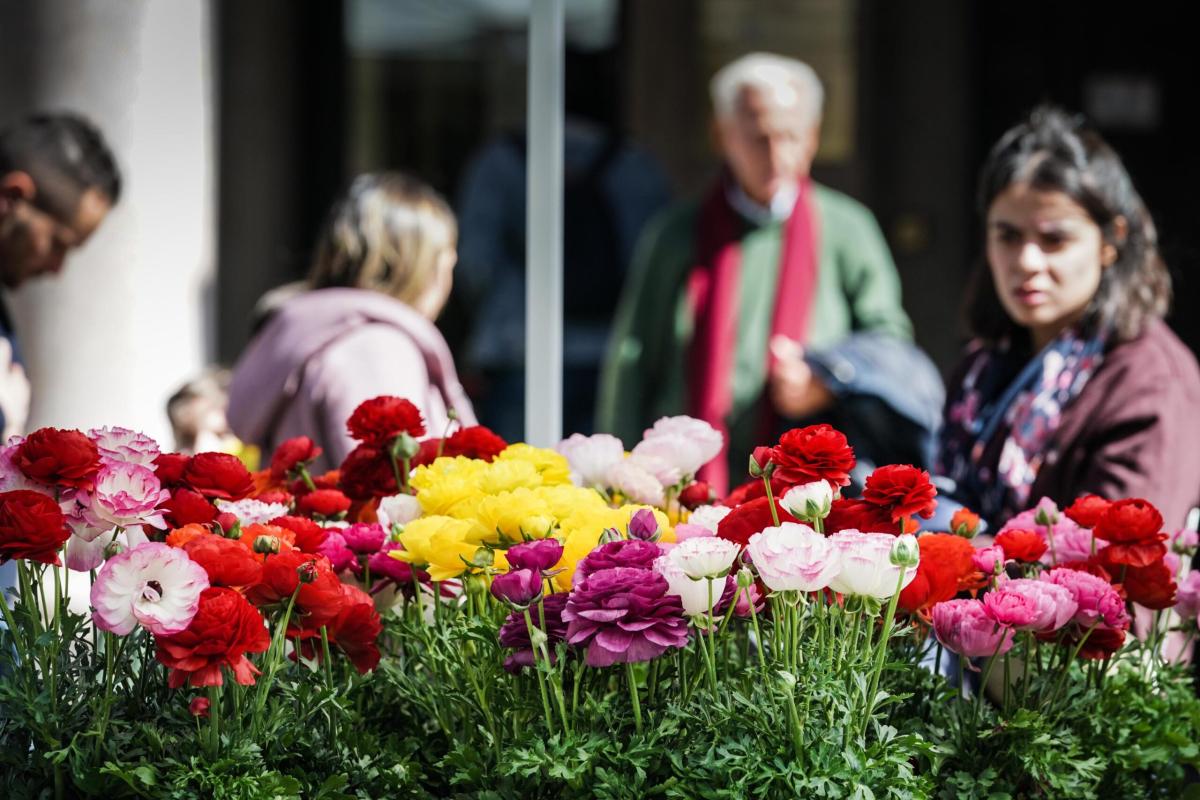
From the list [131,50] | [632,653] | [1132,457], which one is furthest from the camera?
[131,50]

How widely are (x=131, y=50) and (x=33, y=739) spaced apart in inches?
127

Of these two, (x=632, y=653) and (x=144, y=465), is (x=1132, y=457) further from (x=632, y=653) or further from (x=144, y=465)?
(x=144, y=465)

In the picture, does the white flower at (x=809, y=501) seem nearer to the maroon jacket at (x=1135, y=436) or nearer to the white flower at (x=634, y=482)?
the white flower at (x=634, y=482)

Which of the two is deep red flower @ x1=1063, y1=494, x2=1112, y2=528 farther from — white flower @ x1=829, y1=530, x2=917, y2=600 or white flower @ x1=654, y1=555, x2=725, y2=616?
white flower @ x1=654, y1=555, x2=725, y2=616

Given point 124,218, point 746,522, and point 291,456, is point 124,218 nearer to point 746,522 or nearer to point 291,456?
point 291,456

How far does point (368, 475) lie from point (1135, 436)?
1.16 meters

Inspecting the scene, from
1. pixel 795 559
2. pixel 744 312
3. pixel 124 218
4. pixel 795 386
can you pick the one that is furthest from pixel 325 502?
pixel 124 218

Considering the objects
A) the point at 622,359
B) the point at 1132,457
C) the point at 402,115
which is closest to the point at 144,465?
the point at 1132,457

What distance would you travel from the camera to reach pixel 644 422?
395cm

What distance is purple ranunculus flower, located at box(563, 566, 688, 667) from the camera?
1360 mm

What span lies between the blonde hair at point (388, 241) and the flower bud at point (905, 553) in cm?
206

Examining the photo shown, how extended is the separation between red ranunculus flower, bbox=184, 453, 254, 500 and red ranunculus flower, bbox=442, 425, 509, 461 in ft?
0.97

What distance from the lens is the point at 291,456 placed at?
1.85 metres

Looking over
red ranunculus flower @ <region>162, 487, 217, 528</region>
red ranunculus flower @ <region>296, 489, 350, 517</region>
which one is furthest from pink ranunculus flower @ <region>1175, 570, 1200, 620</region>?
red ranunculus flower @ <region>162, 487, 217, 528</region>
